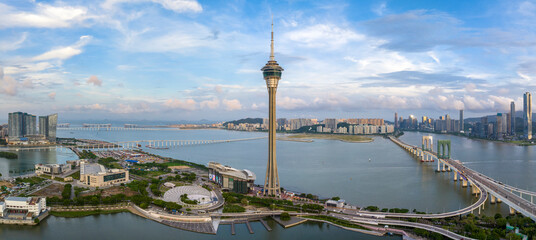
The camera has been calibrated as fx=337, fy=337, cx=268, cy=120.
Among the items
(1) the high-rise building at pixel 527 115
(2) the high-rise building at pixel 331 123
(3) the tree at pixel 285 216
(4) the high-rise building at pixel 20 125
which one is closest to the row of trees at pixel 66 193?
(3) the tree at pixel 285 216

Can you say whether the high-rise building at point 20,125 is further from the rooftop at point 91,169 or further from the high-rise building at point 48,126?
the rooftop at point 91,169

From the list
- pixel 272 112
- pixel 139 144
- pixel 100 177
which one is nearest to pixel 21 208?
pixel 100 177

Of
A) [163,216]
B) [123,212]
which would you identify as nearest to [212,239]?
[163,216]

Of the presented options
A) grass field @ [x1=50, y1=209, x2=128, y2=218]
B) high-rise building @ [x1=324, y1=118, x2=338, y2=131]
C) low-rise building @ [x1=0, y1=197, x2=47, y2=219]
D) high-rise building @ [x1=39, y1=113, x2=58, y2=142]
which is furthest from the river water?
high-rise building @ [x1=324, y1=118, x2=338, y2=131]

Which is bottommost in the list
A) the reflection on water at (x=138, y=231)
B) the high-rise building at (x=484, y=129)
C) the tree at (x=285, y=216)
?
the reflection on water at (x=138, y=231)

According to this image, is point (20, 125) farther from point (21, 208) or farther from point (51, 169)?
point (21, 208)

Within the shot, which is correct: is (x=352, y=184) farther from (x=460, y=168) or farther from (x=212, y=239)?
(x=212, y=239)
